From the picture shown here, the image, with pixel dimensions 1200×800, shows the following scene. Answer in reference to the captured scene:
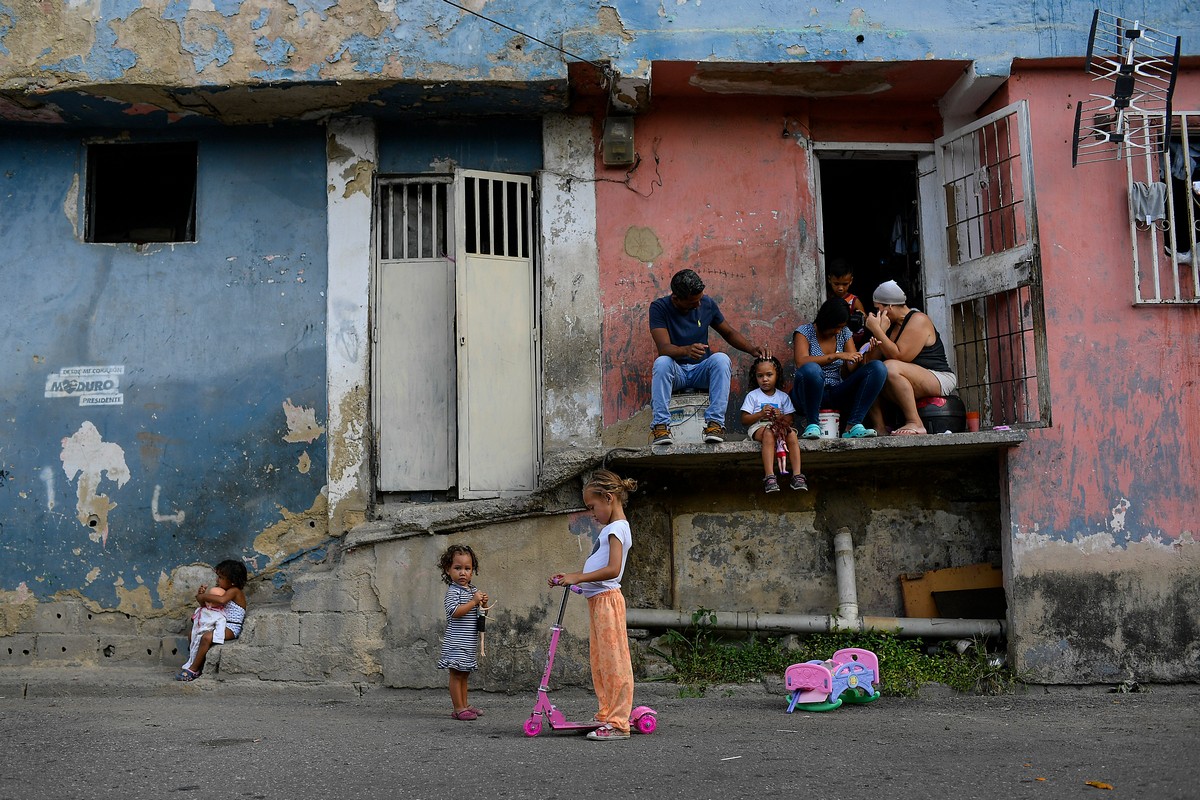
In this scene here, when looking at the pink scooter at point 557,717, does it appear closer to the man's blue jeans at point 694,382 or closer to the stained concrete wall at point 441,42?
the man's blue jeans at point 694,382

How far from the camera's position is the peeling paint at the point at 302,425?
8.28 meters

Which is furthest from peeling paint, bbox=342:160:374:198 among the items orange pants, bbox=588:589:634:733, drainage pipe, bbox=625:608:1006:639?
orange pants, bbox=588:589:634:733

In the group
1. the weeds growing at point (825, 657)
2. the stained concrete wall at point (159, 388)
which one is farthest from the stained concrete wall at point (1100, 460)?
the stained concrete wall at point (159, 388)

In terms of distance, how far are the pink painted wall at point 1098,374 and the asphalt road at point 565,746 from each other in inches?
48.1

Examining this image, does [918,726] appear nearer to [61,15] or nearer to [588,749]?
[588,749]

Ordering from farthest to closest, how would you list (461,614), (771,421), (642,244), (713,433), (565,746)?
(642,244)
(771,421)
(713,433)
(461,614)
(565,746)

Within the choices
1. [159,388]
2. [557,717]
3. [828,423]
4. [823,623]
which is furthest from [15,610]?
[828,423]

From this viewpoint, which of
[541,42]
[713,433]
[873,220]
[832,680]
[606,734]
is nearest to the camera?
[606,734]

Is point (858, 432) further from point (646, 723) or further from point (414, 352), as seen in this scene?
point (414, 352)

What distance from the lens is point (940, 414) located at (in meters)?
7.91

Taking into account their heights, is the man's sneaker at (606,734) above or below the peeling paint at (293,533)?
Answer: below

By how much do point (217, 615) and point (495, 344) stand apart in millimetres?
2686

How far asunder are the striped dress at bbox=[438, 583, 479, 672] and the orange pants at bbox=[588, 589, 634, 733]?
37.5 inches

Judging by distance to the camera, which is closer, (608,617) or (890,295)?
(608,617)
